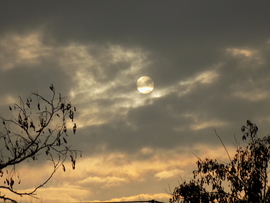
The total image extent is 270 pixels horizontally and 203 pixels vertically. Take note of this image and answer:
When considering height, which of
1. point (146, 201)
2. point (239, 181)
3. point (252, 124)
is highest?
point (252, 124)

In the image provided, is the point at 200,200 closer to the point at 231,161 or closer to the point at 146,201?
the point at 231,161

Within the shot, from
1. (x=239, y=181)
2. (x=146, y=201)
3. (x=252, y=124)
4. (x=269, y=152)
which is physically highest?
(x=252, y=124)

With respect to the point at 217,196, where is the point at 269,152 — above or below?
above

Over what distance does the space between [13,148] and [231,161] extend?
53.1 ft

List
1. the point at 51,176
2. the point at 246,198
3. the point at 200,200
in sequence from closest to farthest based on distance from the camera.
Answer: the point at 51,176 → the point at 246,198 → the point at 200,200

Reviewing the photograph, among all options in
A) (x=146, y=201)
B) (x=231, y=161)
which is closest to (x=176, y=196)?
(x=231, y=161)

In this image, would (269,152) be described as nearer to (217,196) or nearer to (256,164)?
(256,164)

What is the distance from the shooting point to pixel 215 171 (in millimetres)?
29672

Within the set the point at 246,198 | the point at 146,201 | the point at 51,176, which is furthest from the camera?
the point at 246,198

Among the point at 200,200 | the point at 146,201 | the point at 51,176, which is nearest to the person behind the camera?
the point at 51,176

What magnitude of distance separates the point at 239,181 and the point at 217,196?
1.92 meters

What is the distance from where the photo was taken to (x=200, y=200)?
29312 mm

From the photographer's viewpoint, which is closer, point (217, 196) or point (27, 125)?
point (27, 125)

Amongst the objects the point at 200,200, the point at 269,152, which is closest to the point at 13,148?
the point at 200,200
